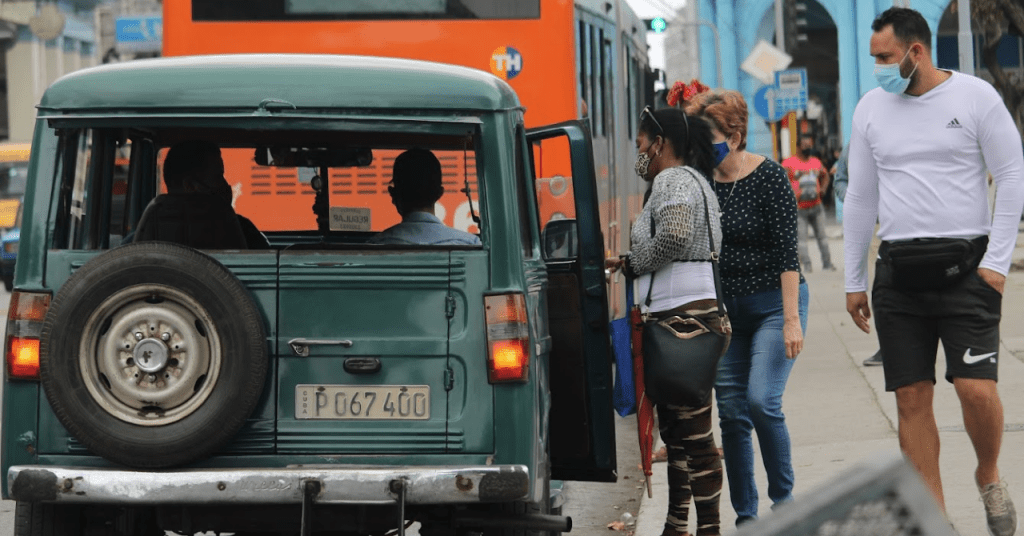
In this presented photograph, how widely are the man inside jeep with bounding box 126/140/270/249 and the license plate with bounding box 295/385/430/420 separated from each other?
2.14 feet

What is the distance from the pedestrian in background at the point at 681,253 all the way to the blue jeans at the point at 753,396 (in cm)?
18

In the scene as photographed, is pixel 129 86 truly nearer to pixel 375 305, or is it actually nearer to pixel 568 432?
pixel 375 305

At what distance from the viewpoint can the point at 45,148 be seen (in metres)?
5.05

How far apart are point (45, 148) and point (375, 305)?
1.13 meters

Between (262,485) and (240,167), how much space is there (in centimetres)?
303

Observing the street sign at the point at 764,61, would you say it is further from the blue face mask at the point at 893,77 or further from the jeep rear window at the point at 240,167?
the blue face mask at the point at 893,77

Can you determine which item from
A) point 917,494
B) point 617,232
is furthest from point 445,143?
point 617,232

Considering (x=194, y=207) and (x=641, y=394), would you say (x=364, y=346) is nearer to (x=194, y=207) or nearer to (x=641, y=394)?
(x=194, y=207)

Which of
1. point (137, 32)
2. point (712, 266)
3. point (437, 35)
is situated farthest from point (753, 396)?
point (137, 32)

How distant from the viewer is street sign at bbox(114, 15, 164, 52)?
36.5m

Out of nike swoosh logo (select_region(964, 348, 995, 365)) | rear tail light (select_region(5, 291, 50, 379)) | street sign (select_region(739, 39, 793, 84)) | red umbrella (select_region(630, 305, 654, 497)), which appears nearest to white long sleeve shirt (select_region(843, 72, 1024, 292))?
nike swoosh logo (select_region(964, 348, 995, 365))

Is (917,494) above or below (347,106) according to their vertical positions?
below

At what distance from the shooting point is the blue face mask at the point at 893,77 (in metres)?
5.62

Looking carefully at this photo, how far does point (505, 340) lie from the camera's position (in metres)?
4.96
